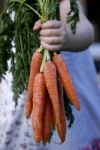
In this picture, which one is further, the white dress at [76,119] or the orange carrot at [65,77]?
the white dress at [76,119]

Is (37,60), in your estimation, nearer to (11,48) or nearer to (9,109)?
(11,48)

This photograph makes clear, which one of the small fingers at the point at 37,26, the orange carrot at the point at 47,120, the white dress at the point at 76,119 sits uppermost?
the small fingers at the point at 37,26

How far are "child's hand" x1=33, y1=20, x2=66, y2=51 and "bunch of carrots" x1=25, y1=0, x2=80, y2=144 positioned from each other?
22 millimetres

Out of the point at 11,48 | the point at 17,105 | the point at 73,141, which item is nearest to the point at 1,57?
the point at 11,48

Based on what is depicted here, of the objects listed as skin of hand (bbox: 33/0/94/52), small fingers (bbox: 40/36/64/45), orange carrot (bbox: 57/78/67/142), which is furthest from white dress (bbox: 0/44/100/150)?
small fingers (bbox: 40/36/64/45)

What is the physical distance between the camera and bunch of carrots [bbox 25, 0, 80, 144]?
1.85 metres

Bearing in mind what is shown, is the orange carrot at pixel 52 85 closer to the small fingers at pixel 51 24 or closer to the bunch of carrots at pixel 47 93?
the bunch of carrots at pixel 47 93

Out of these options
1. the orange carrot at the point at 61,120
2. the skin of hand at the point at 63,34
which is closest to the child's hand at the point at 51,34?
the skin of hand at the point at 63,34

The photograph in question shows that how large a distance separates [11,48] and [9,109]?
0.25 metres

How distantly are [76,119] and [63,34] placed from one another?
44cm

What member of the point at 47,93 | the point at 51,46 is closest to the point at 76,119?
the point at 47,93

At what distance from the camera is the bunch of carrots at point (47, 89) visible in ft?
6.08

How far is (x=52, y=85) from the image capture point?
185 centimetres

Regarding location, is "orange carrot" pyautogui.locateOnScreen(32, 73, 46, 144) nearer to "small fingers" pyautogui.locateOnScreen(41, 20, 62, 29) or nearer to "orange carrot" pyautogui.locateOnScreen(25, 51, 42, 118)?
"orange carrot" pyautogui.locateOnScreen(25, 51, 42, 118)
